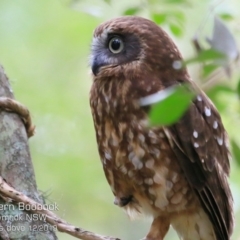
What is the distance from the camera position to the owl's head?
2.10m

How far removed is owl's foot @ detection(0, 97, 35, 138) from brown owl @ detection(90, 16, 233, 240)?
13.9 inches

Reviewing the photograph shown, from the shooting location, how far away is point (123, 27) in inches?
83.4

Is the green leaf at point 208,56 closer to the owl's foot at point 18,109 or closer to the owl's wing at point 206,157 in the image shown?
the owl's foot at point 18,109

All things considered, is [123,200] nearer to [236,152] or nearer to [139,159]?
[139,159]

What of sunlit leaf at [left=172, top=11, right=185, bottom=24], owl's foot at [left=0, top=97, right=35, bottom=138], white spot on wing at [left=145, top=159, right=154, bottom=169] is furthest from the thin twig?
sunlit leaf at [left=172, top=11, right=185, bottom=24]

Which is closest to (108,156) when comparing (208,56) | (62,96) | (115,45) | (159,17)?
(115,45)

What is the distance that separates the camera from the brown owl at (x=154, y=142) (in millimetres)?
1978

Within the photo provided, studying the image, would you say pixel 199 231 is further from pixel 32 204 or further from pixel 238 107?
pixel 32 204

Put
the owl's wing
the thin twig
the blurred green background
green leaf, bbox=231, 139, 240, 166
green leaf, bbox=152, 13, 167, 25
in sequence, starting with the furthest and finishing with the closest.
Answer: the blurred green background
the owl's wing
green leaf, bbox=152, 13, 167, 25
the thin twig
green leaf, bbox=231, 139, 240, 166

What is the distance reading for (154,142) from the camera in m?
1.96

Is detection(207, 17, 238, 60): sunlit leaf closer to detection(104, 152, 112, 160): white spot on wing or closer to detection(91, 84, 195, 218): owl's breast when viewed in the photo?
detection(91, 84, 195, 218): owl's breast

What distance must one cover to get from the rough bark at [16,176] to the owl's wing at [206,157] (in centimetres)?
53

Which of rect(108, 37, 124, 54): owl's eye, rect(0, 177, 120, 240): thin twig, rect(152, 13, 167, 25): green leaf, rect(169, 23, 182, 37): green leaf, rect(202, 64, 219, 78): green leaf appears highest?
rect(152, 13, 167, 25): green leaf

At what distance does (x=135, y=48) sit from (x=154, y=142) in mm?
386
